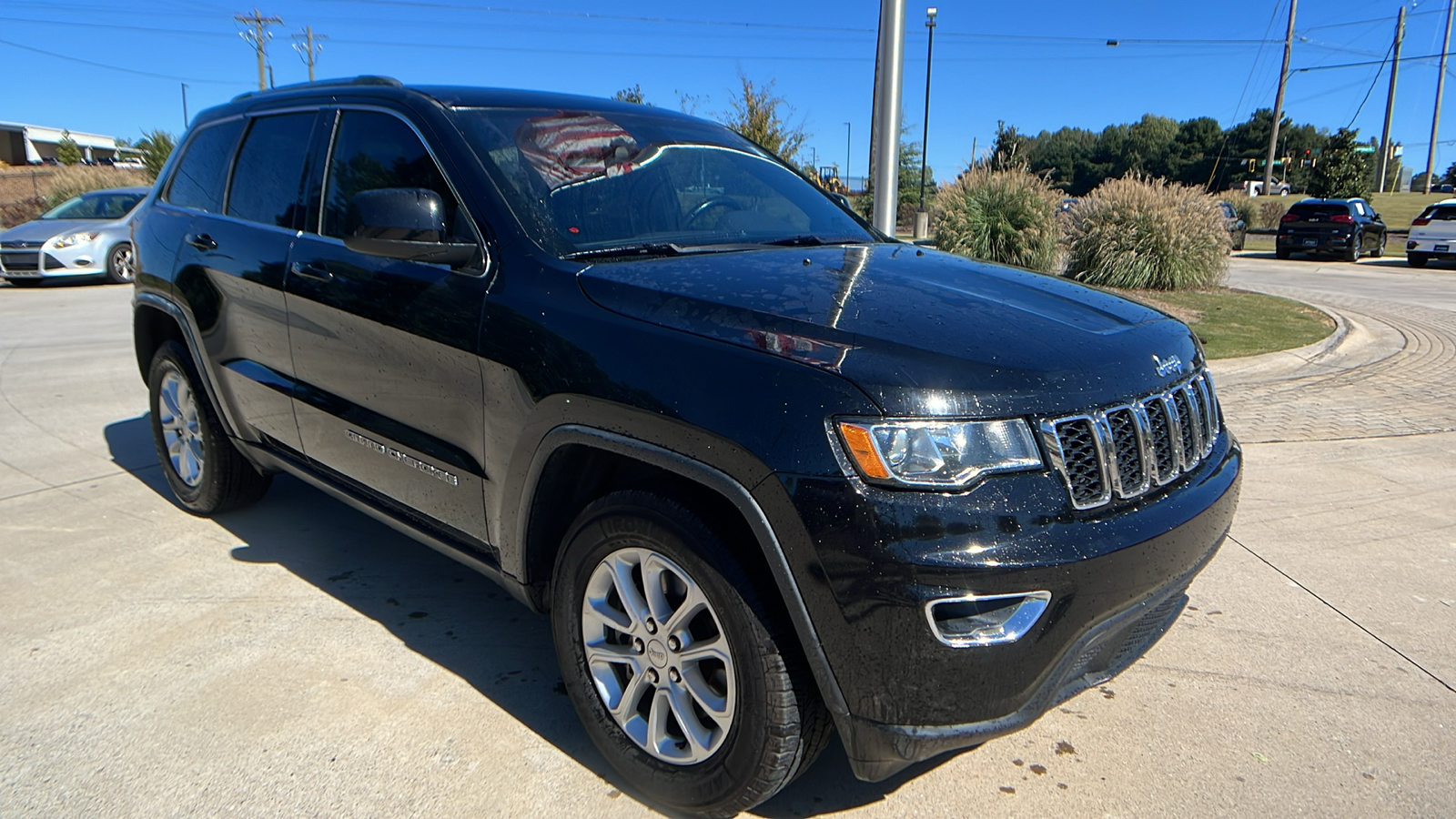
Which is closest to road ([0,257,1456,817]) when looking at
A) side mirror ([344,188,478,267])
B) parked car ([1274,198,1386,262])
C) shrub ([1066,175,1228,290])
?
side mirror ([344,188,478,267])

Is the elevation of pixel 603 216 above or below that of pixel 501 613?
above

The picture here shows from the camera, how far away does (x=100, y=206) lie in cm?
1655

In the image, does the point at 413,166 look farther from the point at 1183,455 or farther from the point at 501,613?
the point at 1183,455

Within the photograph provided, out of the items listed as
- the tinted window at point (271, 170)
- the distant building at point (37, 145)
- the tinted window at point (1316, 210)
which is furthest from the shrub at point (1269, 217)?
the distant building at point (37, 145)

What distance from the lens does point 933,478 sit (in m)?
1.99

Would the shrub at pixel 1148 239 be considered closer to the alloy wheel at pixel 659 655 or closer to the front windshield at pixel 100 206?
the alloy wheel at pixel 659 655

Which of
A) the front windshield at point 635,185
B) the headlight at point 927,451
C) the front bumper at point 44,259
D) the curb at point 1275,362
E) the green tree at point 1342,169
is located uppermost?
the green tree at point 1342,169

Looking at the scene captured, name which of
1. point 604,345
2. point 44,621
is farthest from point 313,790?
point 44,621

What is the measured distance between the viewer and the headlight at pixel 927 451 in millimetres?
1976

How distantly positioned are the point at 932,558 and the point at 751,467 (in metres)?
0.42

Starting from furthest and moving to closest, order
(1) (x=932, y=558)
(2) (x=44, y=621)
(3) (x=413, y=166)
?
(2) (x=44, y=621)
(3) (x=413, y=166)
(1) (x=932, y=558)

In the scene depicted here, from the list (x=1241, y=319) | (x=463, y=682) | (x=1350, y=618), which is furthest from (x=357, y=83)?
(x=1241, y=319)

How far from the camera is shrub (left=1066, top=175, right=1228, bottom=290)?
43.1 feet

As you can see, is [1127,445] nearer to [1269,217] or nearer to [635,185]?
[635,185]
